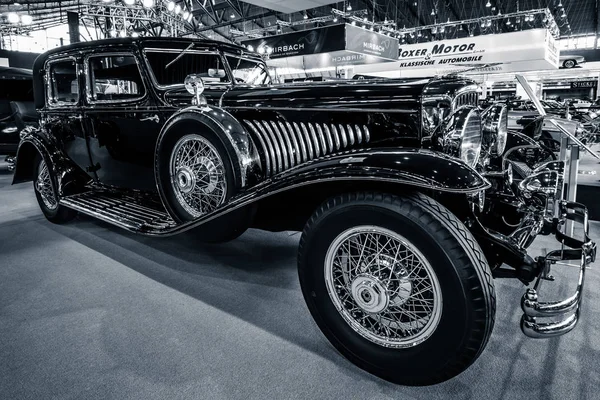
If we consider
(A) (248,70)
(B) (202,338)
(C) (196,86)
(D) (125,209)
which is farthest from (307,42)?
(B) (202,338)

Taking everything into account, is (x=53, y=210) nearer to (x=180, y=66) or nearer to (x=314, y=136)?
(x=180, y=66)

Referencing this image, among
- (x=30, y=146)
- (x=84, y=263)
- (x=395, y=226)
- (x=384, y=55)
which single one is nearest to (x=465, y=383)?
(x=395, y=226)

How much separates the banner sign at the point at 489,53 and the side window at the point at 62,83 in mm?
11329

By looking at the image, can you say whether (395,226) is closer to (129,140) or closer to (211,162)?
(211,162)

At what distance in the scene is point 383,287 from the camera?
172cm

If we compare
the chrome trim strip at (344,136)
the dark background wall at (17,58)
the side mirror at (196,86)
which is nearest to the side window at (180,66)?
the side mirror at (196,86)

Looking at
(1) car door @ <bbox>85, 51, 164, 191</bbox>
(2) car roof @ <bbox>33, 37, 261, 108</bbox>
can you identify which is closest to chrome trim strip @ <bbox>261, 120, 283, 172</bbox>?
(1) car door @ <bbox>85, 51, 164, 191</bbox>

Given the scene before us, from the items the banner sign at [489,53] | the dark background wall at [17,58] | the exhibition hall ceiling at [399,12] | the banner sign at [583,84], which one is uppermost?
the exhibition hall ceiling at [399,12]

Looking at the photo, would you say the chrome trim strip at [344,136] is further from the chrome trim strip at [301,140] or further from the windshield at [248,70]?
the windshield at [248,70]

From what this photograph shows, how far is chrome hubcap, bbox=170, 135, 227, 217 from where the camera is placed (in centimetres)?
249

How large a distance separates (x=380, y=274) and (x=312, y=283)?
1.13ft

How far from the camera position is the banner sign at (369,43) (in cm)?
1142

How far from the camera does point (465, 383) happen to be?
1.71 metres

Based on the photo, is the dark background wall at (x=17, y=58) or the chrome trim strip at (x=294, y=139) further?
the dark background wall at (x=17, y=58)
